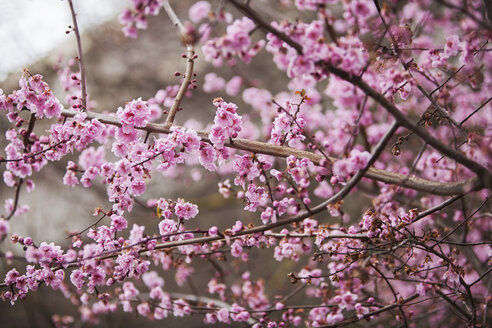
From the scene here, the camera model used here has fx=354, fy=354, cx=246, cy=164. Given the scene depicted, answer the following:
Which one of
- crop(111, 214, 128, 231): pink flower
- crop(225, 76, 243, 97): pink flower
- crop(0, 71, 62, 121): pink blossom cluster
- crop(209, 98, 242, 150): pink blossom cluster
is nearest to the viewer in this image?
crop(209, 98, 242, 150): pink blossom cluster

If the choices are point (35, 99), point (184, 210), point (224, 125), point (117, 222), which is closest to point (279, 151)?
point (224, 125)

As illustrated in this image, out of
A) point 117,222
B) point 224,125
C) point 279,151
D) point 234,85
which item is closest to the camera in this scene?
point 224,125

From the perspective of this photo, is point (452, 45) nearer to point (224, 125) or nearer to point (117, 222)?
point (224, 125)

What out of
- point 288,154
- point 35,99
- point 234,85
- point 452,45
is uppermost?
point 234,85

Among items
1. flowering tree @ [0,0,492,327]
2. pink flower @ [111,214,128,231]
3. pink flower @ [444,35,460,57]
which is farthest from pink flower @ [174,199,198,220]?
pink flower @ [444,35,460,57]

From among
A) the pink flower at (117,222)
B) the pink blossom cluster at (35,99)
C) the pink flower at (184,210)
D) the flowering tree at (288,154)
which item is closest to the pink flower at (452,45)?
the flowering tree at (288,154)

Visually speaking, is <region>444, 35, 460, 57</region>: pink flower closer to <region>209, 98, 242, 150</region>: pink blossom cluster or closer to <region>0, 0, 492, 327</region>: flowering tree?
<region>0, 0, 492, 327</region>: flowering tree

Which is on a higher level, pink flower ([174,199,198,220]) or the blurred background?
the blurred background

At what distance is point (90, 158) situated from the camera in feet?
11.5

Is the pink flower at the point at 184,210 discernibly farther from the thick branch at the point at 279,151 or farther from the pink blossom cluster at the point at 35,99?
the pink blossom cluster at the point at 35,99

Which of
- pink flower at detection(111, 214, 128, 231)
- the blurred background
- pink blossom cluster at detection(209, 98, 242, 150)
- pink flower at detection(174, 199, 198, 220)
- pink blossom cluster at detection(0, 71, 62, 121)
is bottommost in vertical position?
pink flower at detection(174, 199, 198, 220)

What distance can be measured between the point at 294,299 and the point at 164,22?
5466 millimetres

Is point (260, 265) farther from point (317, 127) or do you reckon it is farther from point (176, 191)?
point (317, 127)

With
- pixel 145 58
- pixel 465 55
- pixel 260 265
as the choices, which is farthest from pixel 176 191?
pixel 465 55
